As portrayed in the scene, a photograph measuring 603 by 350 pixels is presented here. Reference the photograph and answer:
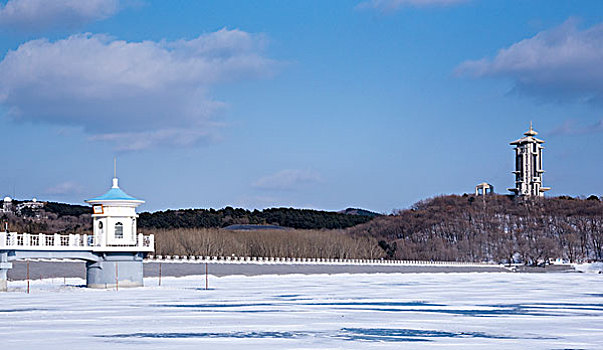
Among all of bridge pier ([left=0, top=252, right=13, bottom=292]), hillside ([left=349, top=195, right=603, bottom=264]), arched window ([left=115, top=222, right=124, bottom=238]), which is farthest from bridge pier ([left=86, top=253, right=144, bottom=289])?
hillside ([left=349, top=195, right=603, bottom=264])

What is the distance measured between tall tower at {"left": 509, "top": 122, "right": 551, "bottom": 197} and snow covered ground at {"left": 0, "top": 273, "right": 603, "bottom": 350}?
146569 millimetres

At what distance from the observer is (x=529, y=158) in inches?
7219

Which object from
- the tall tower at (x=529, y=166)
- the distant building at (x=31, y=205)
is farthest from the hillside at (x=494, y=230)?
the distant building at (x=31, y=205)

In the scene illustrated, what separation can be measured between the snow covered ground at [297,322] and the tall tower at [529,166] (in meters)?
147

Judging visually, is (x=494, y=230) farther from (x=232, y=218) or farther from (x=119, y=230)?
(x=119, y=230)

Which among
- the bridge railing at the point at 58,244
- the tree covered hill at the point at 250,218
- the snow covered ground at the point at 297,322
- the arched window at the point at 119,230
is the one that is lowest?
the snow covered ground at the point at 297,322

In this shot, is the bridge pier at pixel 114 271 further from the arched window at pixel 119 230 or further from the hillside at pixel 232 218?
the hillside at pixel 232 218

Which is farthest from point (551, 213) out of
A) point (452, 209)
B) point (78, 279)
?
point (78, 279)

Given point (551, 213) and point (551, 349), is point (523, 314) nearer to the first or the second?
point (551, 349)

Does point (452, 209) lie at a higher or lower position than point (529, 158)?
lower

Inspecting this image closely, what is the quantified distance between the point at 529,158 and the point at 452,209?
28.1 meters

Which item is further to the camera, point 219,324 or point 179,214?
point 179,214

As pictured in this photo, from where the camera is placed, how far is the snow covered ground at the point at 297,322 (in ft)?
69.8

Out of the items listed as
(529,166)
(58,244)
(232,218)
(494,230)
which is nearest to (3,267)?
(58,244)
